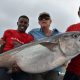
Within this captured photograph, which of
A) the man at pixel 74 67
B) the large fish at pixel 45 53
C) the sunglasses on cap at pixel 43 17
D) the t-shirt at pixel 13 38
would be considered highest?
the sunglasses on cap at pixel 43 17

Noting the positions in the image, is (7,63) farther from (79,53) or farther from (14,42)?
(79,53)

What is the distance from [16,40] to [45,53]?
115 centimetres

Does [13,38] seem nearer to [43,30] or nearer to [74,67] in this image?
[43,30]

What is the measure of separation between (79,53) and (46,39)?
0.88 m

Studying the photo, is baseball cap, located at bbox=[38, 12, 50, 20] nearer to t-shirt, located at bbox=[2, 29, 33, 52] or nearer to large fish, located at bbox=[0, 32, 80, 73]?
t-shirt, located at bbox=[2, 29, 33, 52]

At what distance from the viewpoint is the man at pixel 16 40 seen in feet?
25.1

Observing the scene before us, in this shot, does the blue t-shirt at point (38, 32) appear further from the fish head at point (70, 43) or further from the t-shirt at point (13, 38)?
the fish head at point (70, 43)

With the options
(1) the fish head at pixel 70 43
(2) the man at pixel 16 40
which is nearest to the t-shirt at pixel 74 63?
(1) the fish head at pixel 70 43

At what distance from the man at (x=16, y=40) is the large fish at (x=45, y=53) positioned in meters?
0.25

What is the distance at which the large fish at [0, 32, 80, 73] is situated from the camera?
6953mm

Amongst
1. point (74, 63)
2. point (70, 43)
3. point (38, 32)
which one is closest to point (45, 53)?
point (70, 43)

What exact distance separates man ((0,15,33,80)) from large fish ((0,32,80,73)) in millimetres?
251

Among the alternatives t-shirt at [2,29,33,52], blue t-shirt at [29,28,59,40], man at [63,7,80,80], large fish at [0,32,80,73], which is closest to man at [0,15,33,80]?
t-shirt at [2,29,33,52]

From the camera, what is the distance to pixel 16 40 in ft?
25.8
